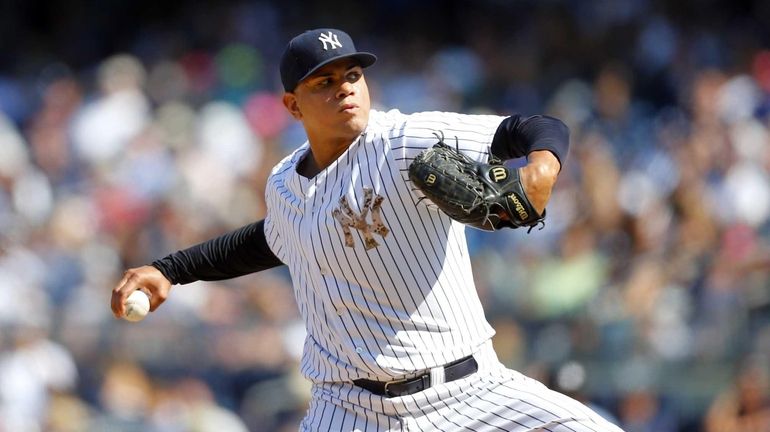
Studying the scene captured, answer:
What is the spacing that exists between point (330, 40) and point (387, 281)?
71cm

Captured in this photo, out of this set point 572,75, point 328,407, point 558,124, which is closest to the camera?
point 558,124

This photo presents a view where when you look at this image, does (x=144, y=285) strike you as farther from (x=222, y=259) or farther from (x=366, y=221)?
(x=366, y=221)

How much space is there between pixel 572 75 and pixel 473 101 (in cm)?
73

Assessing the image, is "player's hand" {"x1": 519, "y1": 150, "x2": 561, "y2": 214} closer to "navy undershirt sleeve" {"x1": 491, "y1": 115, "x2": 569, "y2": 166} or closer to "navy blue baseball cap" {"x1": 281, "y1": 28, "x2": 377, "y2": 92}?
"navy undershirt sleeve" {"x1": 491, "y1": 115, "x2": 569, "y2": 166}

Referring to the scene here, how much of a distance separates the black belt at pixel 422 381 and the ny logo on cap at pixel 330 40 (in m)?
0.96

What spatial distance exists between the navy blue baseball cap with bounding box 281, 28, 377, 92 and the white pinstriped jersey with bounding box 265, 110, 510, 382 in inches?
8.9

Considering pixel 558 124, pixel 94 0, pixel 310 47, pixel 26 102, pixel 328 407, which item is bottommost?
pixel 328 407

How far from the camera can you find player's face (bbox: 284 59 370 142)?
136 inches

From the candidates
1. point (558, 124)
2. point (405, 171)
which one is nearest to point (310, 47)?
point (405, 171)

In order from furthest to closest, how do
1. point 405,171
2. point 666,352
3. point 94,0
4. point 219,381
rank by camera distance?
point 94,0 < point 219,381 < point 666,352 < point 405,171

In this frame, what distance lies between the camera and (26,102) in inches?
361

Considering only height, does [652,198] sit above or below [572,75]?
below

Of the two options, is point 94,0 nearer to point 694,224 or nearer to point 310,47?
point 694,224

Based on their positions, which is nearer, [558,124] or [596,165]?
[558,124]
